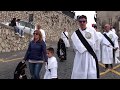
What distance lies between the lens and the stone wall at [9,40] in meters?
20.5

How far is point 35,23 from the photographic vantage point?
3142 cm

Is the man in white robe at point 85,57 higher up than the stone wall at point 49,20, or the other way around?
the stone wall at point 49,20

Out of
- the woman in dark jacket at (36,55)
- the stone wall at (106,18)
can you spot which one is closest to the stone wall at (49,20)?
the stone wall at (106,18)

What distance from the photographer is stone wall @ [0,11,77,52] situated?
68.4 ft

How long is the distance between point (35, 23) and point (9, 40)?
417 inches

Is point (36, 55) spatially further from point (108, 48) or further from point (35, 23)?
point (35, 23)

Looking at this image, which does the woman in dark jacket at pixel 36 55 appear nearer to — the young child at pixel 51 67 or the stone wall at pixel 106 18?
the young child at pixel 51 67

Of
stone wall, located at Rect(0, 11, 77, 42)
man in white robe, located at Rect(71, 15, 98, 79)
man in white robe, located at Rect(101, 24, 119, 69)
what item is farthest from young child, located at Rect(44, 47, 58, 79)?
stone wall, located at Rect(0, 11, 77, 42)

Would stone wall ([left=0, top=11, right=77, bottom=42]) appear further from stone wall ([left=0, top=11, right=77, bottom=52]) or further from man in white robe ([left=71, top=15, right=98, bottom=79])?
man in white robe ([left=71, top=15, right=98, bottom=79])

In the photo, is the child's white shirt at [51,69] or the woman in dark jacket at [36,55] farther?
the woman in dark jacket at [36,55]
